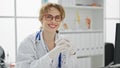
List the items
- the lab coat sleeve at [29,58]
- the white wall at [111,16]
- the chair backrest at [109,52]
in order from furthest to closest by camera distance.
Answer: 1. the white wall at [111,16]
2. the chair backrest at [109,52]
3. the lab coat sleeve at [29,58]

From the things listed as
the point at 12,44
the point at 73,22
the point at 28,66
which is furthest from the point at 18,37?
the point at 28,66

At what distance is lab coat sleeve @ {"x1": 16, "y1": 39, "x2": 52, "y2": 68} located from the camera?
1.76 meters

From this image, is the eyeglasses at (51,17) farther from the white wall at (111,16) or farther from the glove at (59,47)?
the white wall at (111,16)

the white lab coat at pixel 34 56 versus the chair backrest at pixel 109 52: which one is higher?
the white lab coat at pixel 34 56

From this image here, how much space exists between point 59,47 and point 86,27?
170 centimetres

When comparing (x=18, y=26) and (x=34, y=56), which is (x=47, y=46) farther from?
(x=18, y=26)

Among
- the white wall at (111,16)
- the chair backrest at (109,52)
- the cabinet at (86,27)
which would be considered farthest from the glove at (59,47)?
the white wall at (111,16)

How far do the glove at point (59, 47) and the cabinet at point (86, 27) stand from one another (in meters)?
1.17

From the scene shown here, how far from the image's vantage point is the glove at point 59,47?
176 cm

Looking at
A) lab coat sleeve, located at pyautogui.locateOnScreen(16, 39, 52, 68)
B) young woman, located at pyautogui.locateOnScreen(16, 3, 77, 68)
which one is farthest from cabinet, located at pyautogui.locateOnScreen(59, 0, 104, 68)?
lab coat sleeve, located at pyautogui.locateOnScreen(16, 39, 52, 68)

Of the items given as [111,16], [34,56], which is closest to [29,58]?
[34,56]

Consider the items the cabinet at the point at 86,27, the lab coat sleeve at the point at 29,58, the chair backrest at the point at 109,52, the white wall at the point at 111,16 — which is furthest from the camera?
the white wall at the point at 111,16

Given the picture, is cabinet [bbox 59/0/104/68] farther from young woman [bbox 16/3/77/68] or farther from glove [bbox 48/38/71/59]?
glove [bbox 48/38/71/59]

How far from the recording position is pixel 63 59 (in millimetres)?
1881
